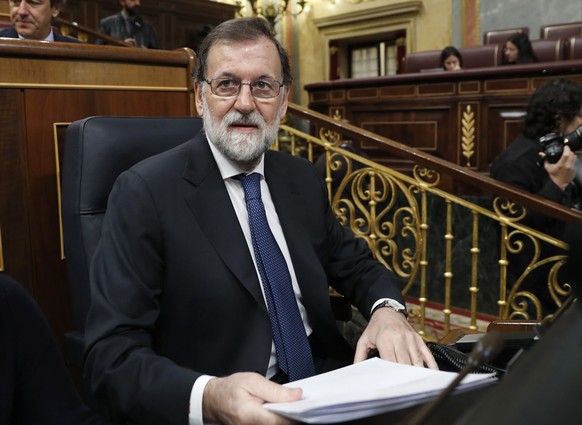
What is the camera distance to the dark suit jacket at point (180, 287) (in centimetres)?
120

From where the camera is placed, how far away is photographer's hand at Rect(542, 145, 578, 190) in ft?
8.96

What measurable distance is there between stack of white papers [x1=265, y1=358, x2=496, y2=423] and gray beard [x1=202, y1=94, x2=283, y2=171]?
0.60m

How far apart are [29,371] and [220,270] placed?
475 millimetres

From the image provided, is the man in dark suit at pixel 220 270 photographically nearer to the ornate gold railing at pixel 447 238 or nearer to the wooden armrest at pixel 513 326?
the wooden armrest at pixel 513 326

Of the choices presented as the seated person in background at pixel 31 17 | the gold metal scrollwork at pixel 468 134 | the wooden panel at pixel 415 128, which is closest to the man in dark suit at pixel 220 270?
the seated person in background at pixel 31 17

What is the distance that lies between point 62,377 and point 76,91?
3.46ft

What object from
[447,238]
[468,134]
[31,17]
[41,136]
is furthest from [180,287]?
[468,134]

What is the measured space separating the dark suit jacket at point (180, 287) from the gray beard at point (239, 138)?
0.14 ft

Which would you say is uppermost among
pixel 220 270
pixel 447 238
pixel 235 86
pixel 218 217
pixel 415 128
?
pixel 235 86

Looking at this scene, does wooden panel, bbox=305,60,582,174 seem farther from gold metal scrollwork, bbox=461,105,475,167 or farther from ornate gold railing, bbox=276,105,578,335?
ornate gold railing, bbox=276,105,578,335

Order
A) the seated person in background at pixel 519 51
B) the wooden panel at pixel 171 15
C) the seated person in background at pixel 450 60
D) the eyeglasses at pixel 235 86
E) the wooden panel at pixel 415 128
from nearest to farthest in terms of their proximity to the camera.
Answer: the eyeglasses at pixel 235 86 < the wooden panel at pixel 415 128 < the seated person in background at pixel 519 51 < the seated person in background at pixel 450 60 < the wooden panel at pixel 171 15

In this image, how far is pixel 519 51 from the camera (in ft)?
21.2

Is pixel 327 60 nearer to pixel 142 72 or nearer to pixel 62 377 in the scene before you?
pixel 142 72

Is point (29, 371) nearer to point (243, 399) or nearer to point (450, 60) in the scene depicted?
point (243, 399)
